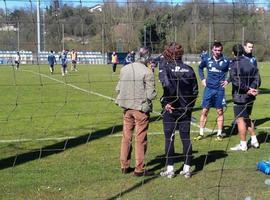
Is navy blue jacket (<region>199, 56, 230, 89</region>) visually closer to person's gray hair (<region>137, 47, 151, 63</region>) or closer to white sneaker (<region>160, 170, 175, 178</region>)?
person's gray hair (<region>137, 47, 151, 63</region>)

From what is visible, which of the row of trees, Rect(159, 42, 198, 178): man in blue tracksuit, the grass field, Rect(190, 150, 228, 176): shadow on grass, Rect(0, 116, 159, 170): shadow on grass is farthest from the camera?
Rect(0, 116, 159, 170): shadow on grass

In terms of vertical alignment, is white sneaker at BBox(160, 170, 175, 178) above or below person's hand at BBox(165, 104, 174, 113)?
below

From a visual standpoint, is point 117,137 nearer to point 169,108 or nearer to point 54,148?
point 54,148

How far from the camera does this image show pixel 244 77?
8.92 meters

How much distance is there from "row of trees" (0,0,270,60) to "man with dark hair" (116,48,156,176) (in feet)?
2.36

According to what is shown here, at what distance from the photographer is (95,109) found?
1548 cm

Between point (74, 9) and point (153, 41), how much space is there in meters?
1.56

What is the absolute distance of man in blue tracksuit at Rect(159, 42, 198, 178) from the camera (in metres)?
7.33

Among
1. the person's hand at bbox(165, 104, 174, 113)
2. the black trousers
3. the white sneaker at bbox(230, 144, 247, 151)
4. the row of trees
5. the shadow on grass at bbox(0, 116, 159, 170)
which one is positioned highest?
the row of trees

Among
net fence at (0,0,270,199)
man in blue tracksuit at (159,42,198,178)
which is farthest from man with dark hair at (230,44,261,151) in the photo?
man in blue tracksuit at (159,42,198,178)

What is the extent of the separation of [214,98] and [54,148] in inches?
127

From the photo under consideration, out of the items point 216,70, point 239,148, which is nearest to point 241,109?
point 239,148

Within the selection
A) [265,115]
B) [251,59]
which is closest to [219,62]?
[251,59]

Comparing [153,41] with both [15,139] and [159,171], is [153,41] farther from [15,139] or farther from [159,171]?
[15,139]
